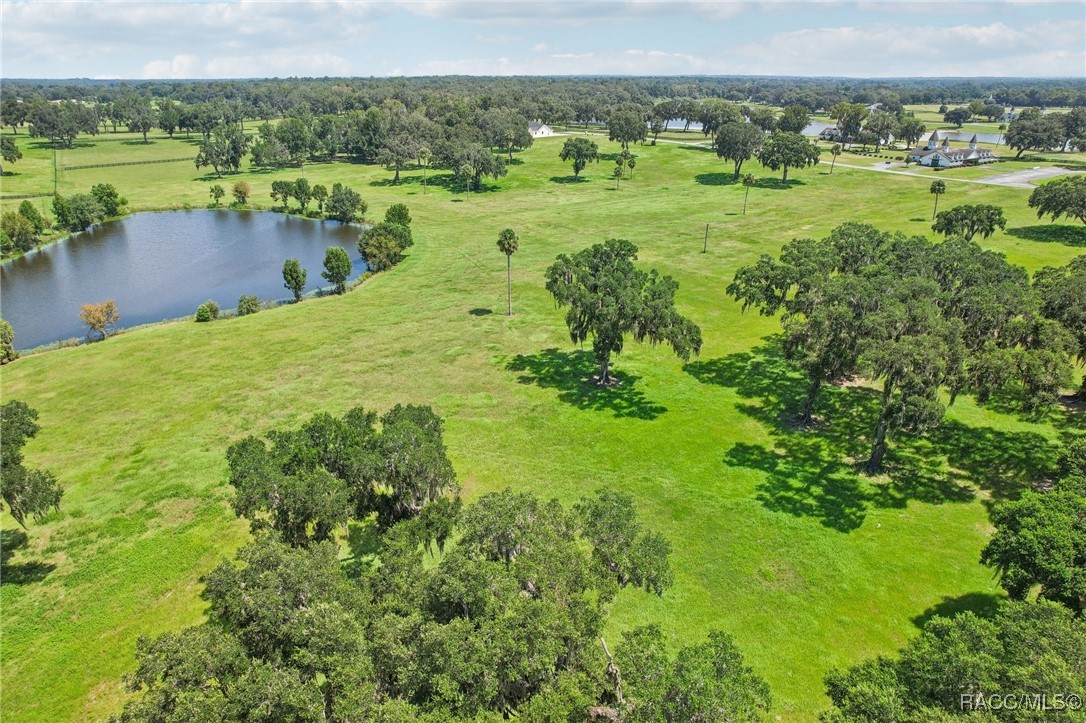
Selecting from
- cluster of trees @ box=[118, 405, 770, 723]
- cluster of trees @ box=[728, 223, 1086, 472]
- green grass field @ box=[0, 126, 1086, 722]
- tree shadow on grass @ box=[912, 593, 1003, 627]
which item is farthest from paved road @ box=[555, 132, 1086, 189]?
cluster of trees @ box=[118, 405, 770, 723]

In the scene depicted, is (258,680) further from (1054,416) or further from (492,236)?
(492,236)

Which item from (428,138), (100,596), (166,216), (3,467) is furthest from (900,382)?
(428,138)

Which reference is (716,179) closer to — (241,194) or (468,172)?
(468,172)

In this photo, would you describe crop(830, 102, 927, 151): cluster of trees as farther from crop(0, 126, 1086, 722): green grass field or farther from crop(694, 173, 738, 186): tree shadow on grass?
crop(0, 126, 1086, 722): green grass field

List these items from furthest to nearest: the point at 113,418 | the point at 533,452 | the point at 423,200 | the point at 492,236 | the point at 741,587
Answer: the point at 423,200 < the point at 492,236 < the point at 113,418 < the point at 533,452 < the point at 741,587

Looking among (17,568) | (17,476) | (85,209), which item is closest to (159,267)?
(85,209)
